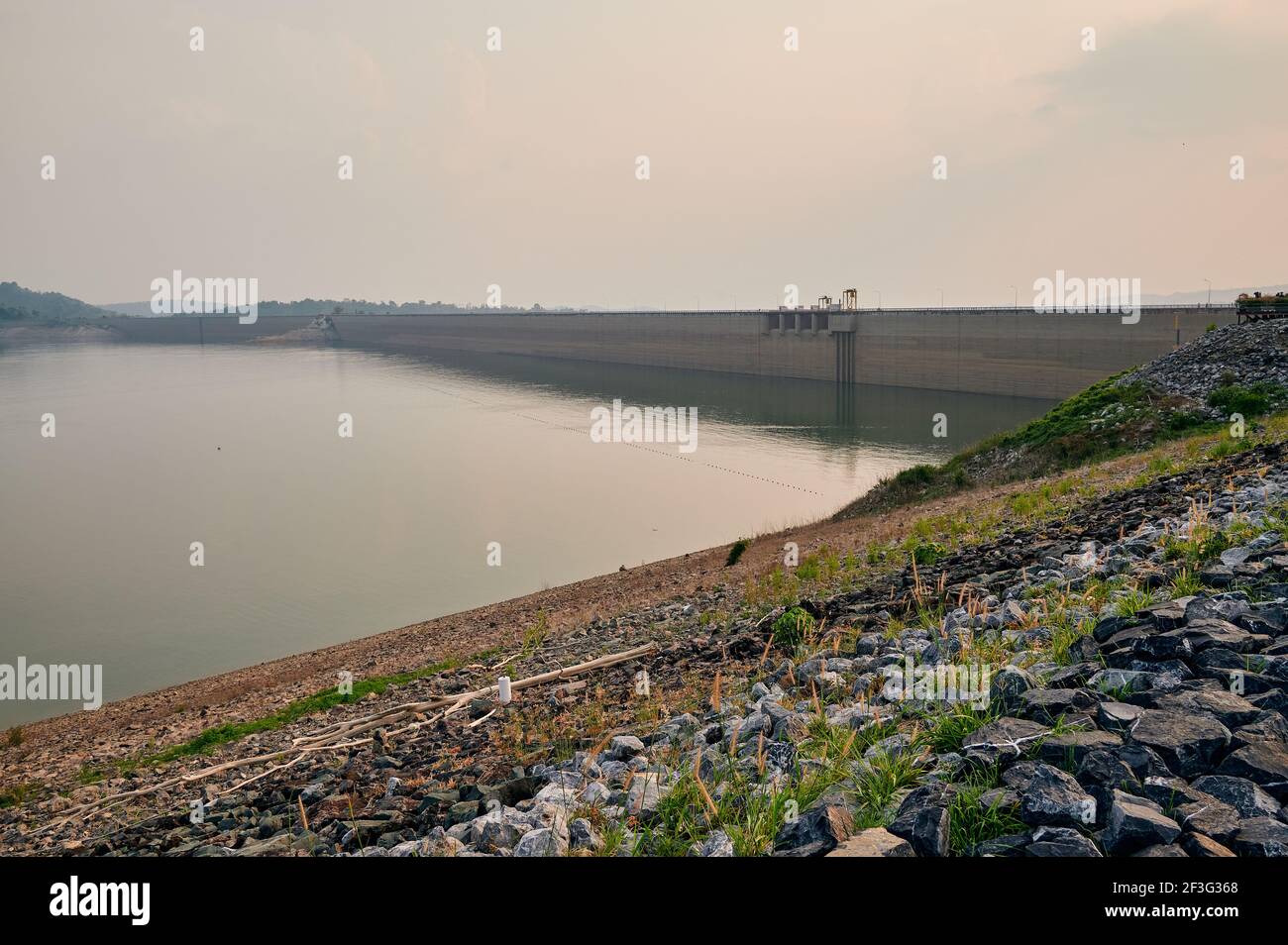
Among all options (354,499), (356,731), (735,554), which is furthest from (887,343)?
(356,731)

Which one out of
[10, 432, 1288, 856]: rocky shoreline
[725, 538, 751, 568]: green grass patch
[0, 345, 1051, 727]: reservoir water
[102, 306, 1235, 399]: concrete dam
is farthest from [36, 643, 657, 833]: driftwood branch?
[102, 306, 1235, 399]: concrete dam

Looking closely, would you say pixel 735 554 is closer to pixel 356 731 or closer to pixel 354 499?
pixel 356 731

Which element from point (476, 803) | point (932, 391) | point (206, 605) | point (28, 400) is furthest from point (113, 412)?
point (476, 803)

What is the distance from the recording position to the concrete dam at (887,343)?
45875 millimetres

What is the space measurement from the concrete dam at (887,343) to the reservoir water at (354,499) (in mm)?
1875

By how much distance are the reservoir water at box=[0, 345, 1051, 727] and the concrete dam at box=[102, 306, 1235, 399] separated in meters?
1.88

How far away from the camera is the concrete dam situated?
151 ft

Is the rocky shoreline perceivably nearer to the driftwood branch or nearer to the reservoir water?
the driftwood branch

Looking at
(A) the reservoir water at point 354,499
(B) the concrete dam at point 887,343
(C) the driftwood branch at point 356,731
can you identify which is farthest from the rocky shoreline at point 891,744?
(B) the concrete dam at point 887,343

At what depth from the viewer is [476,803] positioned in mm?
5352

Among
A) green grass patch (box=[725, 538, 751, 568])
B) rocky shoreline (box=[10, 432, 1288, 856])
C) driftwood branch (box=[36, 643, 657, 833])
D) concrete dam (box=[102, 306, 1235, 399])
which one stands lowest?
driftwood branch (box=[36, 643, 657, 833])

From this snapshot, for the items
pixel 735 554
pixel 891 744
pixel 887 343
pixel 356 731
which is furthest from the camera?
pixel 887 343

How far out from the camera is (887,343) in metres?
59.8

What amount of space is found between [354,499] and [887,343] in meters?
41.5
